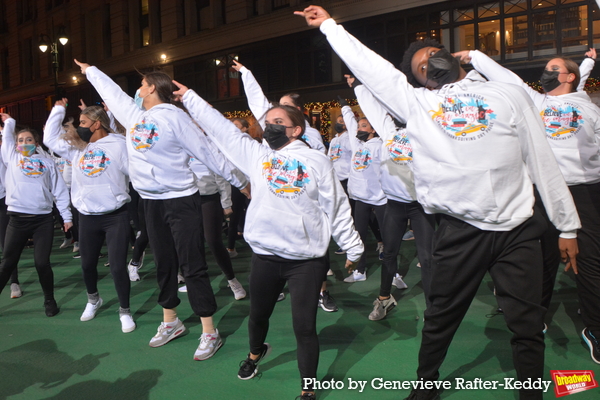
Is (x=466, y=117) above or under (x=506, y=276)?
above

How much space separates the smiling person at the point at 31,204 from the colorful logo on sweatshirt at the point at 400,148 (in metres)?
3.51

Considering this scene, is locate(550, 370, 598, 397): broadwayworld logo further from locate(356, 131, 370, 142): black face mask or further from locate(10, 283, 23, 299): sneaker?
locate(10, 283, 23, 299): sneaker

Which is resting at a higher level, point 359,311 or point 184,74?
point 184,74

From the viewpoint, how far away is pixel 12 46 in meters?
33.4

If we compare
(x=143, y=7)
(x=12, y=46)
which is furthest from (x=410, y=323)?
(x=12, y=46)

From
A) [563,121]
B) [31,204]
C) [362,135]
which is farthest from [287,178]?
[31,204]

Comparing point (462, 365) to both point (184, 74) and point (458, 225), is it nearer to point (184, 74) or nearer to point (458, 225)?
point (458, 225)

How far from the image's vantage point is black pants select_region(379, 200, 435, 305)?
13.7 feet

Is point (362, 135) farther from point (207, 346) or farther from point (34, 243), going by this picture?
point (34, 243)

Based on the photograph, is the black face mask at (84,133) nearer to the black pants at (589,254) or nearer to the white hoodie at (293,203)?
the white hoodie at (293,203)

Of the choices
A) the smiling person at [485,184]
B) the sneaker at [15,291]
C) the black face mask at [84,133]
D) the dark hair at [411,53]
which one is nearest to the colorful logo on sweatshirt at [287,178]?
the smiling person at [485,184]

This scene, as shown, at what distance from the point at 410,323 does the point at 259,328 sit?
177 centimetres

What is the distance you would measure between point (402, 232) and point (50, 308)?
385cm

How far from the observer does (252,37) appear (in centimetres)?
1947
